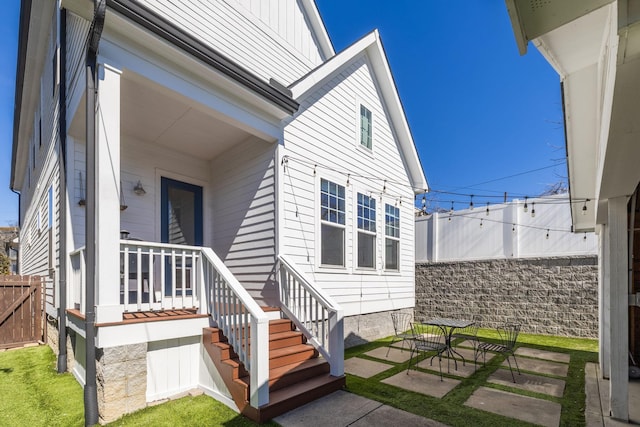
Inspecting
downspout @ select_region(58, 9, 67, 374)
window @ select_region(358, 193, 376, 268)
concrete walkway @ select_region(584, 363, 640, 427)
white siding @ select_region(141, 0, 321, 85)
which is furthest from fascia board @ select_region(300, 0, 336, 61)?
concrete walkway @ select_region(584, 363, 640, 427)

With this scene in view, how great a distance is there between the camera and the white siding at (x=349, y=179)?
5.83 metres

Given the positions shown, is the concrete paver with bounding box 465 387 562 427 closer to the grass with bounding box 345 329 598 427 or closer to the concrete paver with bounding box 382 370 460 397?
the grass with bounding box 345 329 598 427

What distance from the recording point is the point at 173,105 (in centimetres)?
494

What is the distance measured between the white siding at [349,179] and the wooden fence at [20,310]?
20.4 feet

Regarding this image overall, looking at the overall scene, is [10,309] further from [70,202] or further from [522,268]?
[522,268]

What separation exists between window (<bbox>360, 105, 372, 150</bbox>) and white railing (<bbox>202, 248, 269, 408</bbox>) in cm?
473

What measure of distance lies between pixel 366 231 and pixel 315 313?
9.97 feet

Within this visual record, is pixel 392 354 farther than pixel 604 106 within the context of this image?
Yes

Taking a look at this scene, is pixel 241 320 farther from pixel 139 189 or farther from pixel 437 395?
pixel 139 189

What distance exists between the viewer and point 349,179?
698 centimetres

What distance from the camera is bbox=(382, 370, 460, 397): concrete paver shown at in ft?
14.1

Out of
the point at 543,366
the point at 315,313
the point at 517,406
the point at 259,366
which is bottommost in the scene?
the point at 543,366

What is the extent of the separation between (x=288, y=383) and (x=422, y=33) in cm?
1131

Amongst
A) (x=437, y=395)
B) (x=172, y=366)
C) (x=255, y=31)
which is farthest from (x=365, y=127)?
(x=172, y=366)
